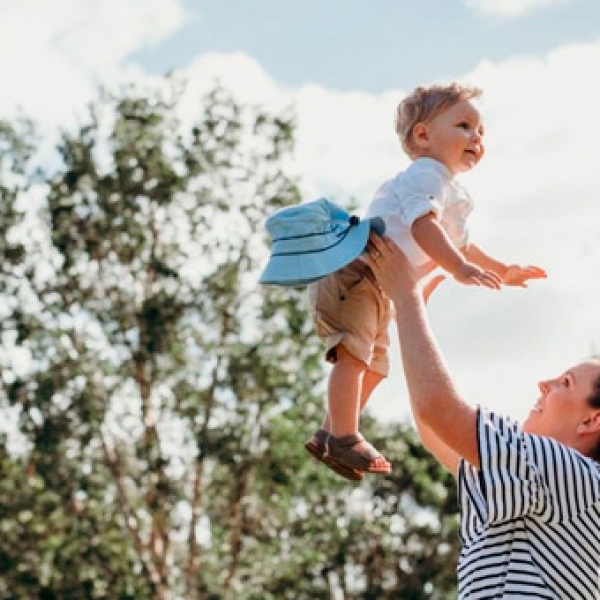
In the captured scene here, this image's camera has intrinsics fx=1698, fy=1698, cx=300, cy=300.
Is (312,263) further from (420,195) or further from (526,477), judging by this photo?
(526,477)

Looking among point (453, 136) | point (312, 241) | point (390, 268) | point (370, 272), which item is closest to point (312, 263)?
point (312, 241)

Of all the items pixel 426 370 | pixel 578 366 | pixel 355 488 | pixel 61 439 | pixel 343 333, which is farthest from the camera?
pixel 355 488

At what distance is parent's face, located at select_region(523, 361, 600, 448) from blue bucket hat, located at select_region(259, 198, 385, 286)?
0.60 m

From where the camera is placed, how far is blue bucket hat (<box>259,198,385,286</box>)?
4316 mm

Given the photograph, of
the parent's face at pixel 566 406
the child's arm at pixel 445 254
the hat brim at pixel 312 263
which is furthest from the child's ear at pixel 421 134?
the parent's face at pixel 566 406

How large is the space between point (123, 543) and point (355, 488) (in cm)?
484

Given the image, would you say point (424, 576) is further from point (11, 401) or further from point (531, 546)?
point (531, 546)

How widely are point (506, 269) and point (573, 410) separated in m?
0.74

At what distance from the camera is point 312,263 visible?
4.33 metres

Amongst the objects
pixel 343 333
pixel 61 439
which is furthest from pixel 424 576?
pixel 343 333

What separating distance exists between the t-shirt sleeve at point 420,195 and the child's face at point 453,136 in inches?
4.2

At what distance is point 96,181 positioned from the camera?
2920 cm

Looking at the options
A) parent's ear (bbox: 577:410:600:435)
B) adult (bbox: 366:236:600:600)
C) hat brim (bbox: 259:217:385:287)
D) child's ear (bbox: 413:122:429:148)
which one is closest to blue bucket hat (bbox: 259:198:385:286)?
hat brim (bbox: 259:217:385:287)

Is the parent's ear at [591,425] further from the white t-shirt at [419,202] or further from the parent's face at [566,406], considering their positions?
the white t-shirt at [419,202]
